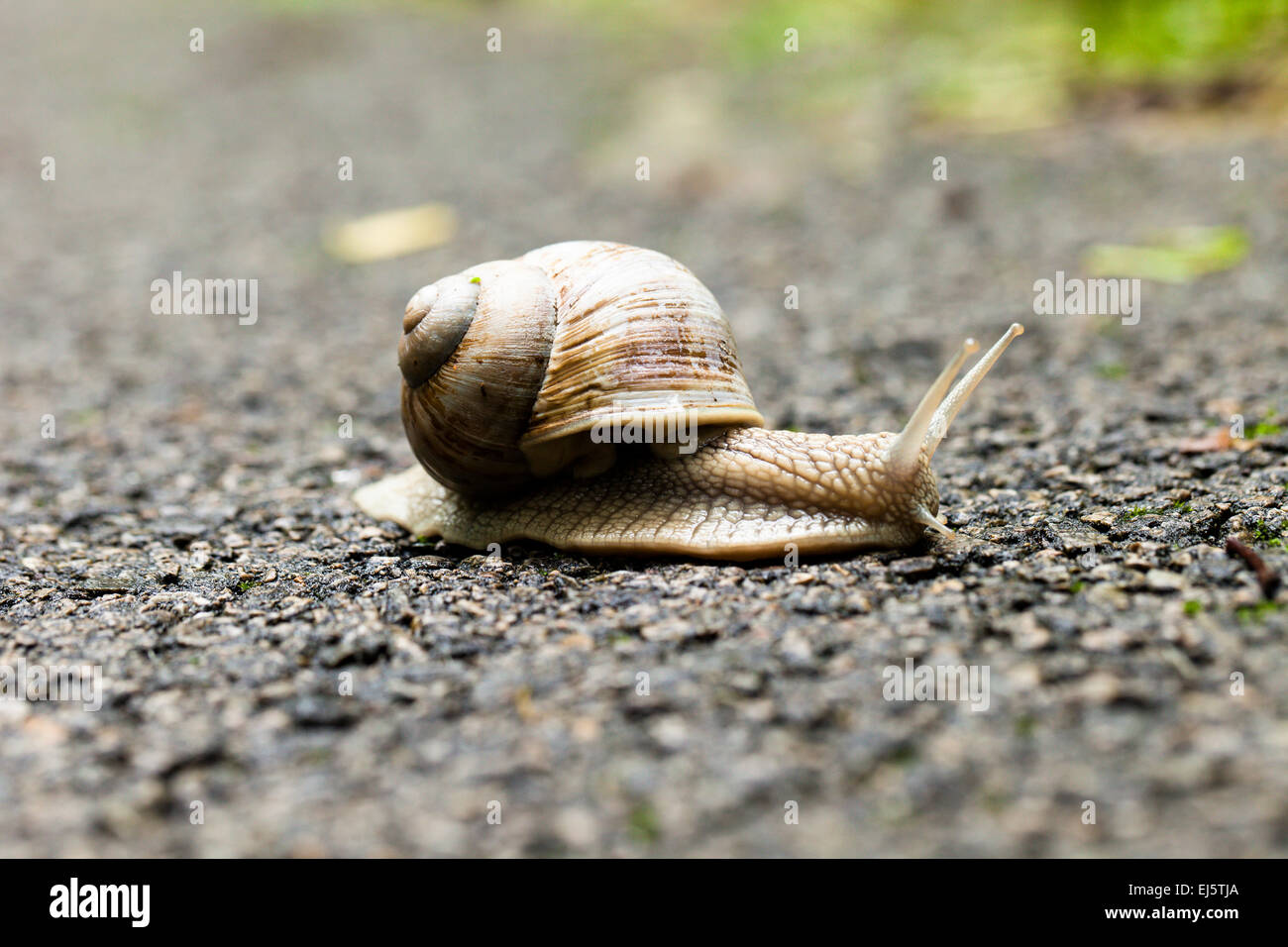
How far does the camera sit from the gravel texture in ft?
6.50

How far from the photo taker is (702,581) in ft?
9.41

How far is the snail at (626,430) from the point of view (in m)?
3.04

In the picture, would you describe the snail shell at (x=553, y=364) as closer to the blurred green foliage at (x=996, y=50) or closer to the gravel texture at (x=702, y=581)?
the gravel texture at (x=702, y=581)

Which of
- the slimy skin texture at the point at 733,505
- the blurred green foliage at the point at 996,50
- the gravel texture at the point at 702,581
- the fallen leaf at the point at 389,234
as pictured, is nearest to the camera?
the gravel texture at the point at 702,581

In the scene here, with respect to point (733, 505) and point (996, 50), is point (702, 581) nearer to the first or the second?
point (733, 505)

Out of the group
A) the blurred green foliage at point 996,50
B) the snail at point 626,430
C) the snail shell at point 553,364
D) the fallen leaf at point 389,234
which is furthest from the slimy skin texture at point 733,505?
the blurred green foliage at point 996,50

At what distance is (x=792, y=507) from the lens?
3.08 m

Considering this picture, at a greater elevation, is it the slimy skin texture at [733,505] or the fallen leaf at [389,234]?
the fallen leaf at [389,234]

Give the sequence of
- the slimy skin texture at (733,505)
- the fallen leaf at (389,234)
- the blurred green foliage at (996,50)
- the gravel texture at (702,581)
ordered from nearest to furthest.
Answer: the gravel texture at (702,581) < the slimy skin texture at (733,505) < the fallen leaf at (389,234) < the blurred green foliage at (996,50)

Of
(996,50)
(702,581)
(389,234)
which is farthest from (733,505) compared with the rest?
(996,50)

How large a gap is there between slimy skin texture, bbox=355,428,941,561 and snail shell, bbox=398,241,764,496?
0.11m

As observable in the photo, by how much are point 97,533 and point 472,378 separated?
1491 millimetres

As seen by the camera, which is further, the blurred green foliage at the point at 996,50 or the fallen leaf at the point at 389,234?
the blurred green foliage at the point at 996,50

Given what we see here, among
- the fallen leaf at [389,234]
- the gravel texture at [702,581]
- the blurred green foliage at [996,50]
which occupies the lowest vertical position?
the gravel texture at [702,581]
